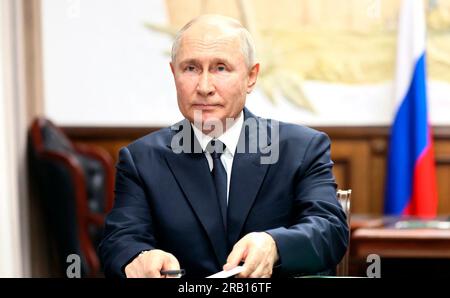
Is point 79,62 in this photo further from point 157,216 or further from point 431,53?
point 157,216

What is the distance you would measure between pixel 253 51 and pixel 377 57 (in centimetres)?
396

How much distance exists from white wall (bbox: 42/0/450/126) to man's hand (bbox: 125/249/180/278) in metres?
4.06

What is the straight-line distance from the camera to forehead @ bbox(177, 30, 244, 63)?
5.77 ft

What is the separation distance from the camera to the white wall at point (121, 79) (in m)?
5.75

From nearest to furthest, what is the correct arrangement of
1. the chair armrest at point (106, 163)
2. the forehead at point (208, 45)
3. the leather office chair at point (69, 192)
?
the forehead at point (208, 45) → the leather office chair at point (69, 192) → the chair armrest at point (106, 163)

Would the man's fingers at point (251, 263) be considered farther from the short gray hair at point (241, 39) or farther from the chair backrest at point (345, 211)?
the chair backrest at point (345, 211)

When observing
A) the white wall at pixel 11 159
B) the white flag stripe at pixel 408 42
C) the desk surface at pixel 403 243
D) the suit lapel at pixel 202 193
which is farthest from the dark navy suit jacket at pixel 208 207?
the white flag stripe at pixel 408 42

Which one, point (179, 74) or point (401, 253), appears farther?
point (401, 253)

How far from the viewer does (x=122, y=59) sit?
5828 mm

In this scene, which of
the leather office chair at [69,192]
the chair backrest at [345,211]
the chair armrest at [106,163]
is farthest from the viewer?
the chair armrest at [106,163]

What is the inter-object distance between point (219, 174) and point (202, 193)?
0.07 metres

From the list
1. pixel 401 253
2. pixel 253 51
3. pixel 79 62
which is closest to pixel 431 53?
pixel 401 253

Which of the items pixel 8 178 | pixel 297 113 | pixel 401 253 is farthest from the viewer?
pixel 297 113
